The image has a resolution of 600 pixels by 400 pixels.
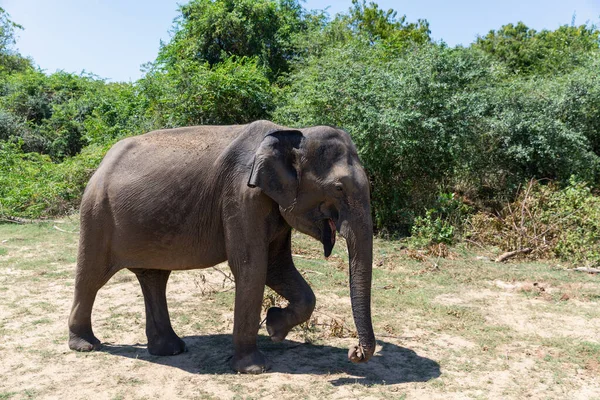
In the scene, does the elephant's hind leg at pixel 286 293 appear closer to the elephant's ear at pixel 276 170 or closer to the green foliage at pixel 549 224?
the elephant's ear at pixel 276 170

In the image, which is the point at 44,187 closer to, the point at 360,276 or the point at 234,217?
the point at 234,217

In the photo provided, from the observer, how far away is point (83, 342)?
5887 mm

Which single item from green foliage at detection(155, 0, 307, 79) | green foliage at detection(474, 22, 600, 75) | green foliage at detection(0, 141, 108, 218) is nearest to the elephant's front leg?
green foliage at detection(0, 141, 108, 218)

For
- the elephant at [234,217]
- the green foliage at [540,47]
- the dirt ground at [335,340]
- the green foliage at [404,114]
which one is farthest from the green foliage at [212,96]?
the elephant at [234,217]

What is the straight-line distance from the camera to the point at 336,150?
5.11m

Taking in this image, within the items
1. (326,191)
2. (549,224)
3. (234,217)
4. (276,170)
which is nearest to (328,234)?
(326,191)

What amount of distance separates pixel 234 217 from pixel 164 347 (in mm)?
1565

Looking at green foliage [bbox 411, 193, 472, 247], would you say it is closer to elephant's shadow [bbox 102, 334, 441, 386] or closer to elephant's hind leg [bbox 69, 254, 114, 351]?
elephant's shadow [bbox 102, 334, 441, 386]

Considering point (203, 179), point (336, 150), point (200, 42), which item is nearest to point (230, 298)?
point (203, 179)

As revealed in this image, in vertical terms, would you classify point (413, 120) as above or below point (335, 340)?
above

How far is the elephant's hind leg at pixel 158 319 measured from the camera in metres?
5.83

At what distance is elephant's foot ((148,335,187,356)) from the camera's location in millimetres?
5816

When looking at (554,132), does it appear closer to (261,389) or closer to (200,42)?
(261,389)

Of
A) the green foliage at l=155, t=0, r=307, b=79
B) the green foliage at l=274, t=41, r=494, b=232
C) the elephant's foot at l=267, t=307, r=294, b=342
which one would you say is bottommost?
the elephant's foot at l=267, t=307, r=294, b=342
